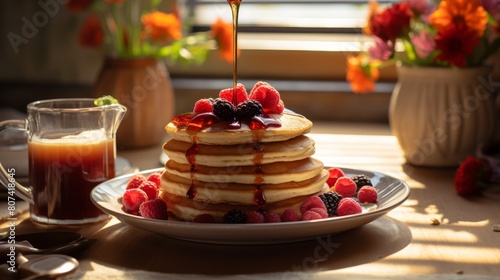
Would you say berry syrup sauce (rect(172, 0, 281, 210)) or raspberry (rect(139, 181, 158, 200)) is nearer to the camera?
berry syrup sauce (rect(172, 0, 281, 210))

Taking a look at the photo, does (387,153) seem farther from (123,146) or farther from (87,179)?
(87,179)

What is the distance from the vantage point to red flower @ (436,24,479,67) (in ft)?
5.40

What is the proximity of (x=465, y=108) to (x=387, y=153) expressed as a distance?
0.25m

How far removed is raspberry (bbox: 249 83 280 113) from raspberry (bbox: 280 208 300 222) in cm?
18

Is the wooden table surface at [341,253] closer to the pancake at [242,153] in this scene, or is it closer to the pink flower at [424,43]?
the pancake at [242,153]

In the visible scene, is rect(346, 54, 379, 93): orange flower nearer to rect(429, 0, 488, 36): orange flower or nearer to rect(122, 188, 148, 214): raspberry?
rect(429, 0, 488, 36): orange flower

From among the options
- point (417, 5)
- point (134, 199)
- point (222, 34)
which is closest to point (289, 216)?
point (134, 199)

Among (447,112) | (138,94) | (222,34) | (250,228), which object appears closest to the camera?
(250,228)

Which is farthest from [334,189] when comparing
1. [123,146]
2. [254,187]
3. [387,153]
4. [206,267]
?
[123,146]

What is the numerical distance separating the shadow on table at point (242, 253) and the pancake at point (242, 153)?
0.39 feet

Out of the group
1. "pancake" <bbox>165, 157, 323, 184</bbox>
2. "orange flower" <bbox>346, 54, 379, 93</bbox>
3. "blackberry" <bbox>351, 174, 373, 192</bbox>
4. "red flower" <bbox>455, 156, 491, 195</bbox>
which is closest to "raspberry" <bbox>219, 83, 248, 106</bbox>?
"pancake" <bbox>165, 157, 323, 184</bbox>

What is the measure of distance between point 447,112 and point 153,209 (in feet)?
2.76

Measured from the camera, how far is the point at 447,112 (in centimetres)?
177

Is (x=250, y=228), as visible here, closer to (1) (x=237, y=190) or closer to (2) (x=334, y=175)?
(1) (x=237, y=190)
